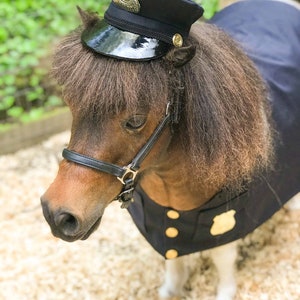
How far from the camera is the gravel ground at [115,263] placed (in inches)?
67.9

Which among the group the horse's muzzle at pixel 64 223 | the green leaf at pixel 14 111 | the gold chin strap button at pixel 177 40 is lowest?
the green leaf at pixel 14 111

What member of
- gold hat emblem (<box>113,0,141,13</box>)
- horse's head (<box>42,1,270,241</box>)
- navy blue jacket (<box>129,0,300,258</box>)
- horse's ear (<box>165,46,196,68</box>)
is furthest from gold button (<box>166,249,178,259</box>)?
gold hat emblem (<box>113,0,141,13</box>)

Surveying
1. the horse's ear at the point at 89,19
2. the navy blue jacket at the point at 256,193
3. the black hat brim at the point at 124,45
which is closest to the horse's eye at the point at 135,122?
the black hat brim at the point at 124,45

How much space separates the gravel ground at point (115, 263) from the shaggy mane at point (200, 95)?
2.01 feet

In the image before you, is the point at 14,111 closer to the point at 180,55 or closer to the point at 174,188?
the point at 174,188

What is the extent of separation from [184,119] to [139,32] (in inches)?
8.6

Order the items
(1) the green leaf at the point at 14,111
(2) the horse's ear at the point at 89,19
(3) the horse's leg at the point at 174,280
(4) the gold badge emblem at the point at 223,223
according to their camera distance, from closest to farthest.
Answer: (2) the horse's ear at the point at 89,19
(4) the gold badge emblem at the point at 223,223
(3) the horse's leg at the point at 174,280
(1) the green leaf at the point at 14,111

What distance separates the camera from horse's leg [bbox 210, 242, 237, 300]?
1539 mm

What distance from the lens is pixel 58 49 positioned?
109 cm

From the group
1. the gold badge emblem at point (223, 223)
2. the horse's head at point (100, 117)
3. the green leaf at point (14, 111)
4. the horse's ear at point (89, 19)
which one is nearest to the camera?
the horse's head at point (100, 117)

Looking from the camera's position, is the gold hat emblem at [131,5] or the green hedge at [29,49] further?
the green hedge at [29,49]

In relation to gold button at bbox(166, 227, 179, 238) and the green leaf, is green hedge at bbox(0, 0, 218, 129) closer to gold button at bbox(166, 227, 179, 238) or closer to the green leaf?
the green leaf

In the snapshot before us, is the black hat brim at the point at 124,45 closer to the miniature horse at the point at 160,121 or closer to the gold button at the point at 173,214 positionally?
the miniature horse at the point at 160,121

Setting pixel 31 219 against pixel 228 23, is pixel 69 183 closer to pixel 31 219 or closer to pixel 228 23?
pixel 228 23
